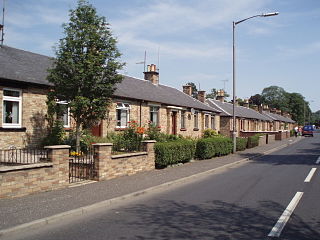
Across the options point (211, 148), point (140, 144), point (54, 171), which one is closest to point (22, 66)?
point (140, 144)

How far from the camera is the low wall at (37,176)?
7.95m

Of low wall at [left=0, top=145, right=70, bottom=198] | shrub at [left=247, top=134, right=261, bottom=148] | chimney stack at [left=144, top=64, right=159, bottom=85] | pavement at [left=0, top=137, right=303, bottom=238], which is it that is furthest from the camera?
chimney stack at [left=144, top=64, right=159, bottom=85]

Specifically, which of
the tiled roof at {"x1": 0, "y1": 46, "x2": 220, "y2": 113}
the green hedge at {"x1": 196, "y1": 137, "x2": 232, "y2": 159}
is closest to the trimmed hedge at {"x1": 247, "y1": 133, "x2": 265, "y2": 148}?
the green hedge at {"x1": 196, "y1": 137, "x2": 232, "y2": 159}

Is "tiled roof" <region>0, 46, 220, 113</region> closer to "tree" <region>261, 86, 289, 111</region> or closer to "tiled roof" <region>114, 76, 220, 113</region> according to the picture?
"tiled roof" <region>114, 76, 220, 113</region>

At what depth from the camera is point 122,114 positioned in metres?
20.5

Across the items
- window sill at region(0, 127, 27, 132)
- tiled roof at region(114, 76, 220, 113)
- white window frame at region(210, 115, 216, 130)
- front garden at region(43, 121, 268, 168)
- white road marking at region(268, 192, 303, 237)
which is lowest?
white road marking at region(268, 192, 303, 237)

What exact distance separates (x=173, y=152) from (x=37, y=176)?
24.7 feet

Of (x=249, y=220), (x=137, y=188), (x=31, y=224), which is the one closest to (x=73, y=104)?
(x=137, y=188)

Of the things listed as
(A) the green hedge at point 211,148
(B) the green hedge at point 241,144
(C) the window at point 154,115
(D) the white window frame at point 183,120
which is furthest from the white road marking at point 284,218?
(D) the white window frame at point 183,120

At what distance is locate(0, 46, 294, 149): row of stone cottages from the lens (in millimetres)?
13797

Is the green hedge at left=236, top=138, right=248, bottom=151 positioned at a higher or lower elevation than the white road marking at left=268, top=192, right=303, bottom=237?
higher

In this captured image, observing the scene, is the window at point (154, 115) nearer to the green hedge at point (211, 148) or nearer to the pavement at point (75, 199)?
the green hedge at point (211, 148)

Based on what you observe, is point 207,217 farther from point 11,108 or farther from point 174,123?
point 174,123

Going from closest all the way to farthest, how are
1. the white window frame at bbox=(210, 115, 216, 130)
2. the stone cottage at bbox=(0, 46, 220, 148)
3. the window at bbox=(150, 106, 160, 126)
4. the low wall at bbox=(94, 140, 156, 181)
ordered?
the low wall at bbox=(94, 140, 156, 181), the stone cottage at bbox=(0, 46, 220, 148), the window at bbox=(150, 106, 160, 126), the white window frame at bbox=(210, 115, 216, 130)
